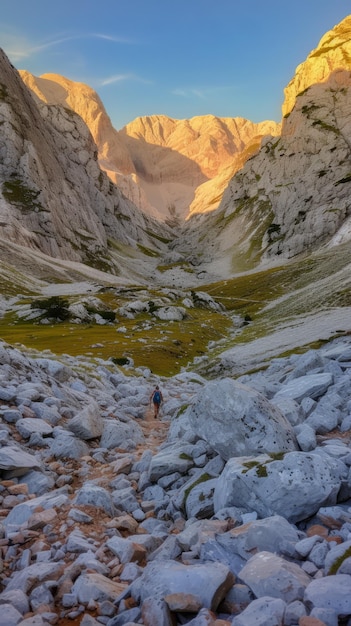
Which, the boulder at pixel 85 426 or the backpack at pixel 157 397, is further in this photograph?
the backpack at pixel 157 397

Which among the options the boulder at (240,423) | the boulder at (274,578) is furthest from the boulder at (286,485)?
the boulder at (274,578)

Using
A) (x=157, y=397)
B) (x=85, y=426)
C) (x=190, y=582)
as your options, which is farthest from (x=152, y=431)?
(x=190, y=582)

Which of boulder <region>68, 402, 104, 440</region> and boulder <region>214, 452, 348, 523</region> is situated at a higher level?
boulder <region>214, 452, 348, 523</region>

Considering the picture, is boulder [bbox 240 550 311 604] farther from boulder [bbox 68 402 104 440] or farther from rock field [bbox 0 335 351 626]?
boulder [bbox 68 402 104 440]

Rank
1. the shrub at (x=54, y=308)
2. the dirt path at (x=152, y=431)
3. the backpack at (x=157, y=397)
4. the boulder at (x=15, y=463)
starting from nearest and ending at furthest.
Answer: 1. the boulder at (x=15, y=463)
2. the dirt path at (x=152, y=431)
3. the backpack at (x=157, y=397)
4. the shrub at (x=54, y=308)

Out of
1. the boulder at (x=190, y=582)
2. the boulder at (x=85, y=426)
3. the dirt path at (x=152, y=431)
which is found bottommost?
the dirt path at (x=152, y=431)

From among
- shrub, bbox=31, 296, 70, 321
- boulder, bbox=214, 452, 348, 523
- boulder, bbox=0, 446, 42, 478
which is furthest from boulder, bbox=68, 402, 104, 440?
shrub, bbox=31, 296, 70, 321

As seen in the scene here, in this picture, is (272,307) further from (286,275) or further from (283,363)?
(283,363)

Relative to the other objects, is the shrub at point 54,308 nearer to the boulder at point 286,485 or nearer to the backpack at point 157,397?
the backpack at point 157,397

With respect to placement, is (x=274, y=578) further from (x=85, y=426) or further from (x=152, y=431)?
(x=152, y=431)

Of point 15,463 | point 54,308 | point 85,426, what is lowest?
point 54,308

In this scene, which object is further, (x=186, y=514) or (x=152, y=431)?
(x=152, y=431)

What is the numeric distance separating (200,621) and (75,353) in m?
51.5

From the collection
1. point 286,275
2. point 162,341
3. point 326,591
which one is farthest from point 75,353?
point 286,275
